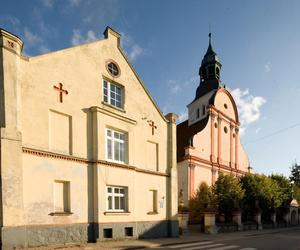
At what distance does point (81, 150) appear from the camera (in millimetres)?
13602

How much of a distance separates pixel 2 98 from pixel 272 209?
97.3 feet

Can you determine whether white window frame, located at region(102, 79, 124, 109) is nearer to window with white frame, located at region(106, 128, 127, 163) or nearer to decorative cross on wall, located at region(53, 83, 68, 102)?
window with white frame, located at region(106, 128, 127, 163)

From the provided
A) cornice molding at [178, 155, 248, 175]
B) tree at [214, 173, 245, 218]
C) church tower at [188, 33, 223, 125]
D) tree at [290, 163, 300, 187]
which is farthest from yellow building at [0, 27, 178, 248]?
tree at [290, 163, 300, 187]

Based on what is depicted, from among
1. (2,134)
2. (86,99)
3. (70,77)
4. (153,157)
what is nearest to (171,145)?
(153,157)

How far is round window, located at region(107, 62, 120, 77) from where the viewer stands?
15.7 metres

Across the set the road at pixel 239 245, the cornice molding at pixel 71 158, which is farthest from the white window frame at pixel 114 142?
the road at pixel 239 245

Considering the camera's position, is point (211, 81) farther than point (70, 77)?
Yes

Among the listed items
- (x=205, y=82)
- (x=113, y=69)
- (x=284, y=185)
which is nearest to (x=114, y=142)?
(x=113, y=69)

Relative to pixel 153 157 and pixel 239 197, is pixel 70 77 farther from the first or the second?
pixel 239 197

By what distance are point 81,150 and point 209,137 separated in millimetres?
20803

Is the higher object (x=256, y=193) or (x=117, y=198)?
(x=117, y=198)

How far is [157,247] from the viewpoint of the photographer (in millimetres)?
13039

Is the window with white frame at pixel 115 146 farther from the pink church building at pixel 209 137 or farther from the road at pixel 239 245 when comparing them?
the pink church building at pixel 209 137

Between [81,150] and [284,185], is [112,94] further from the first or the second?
[284,185]
